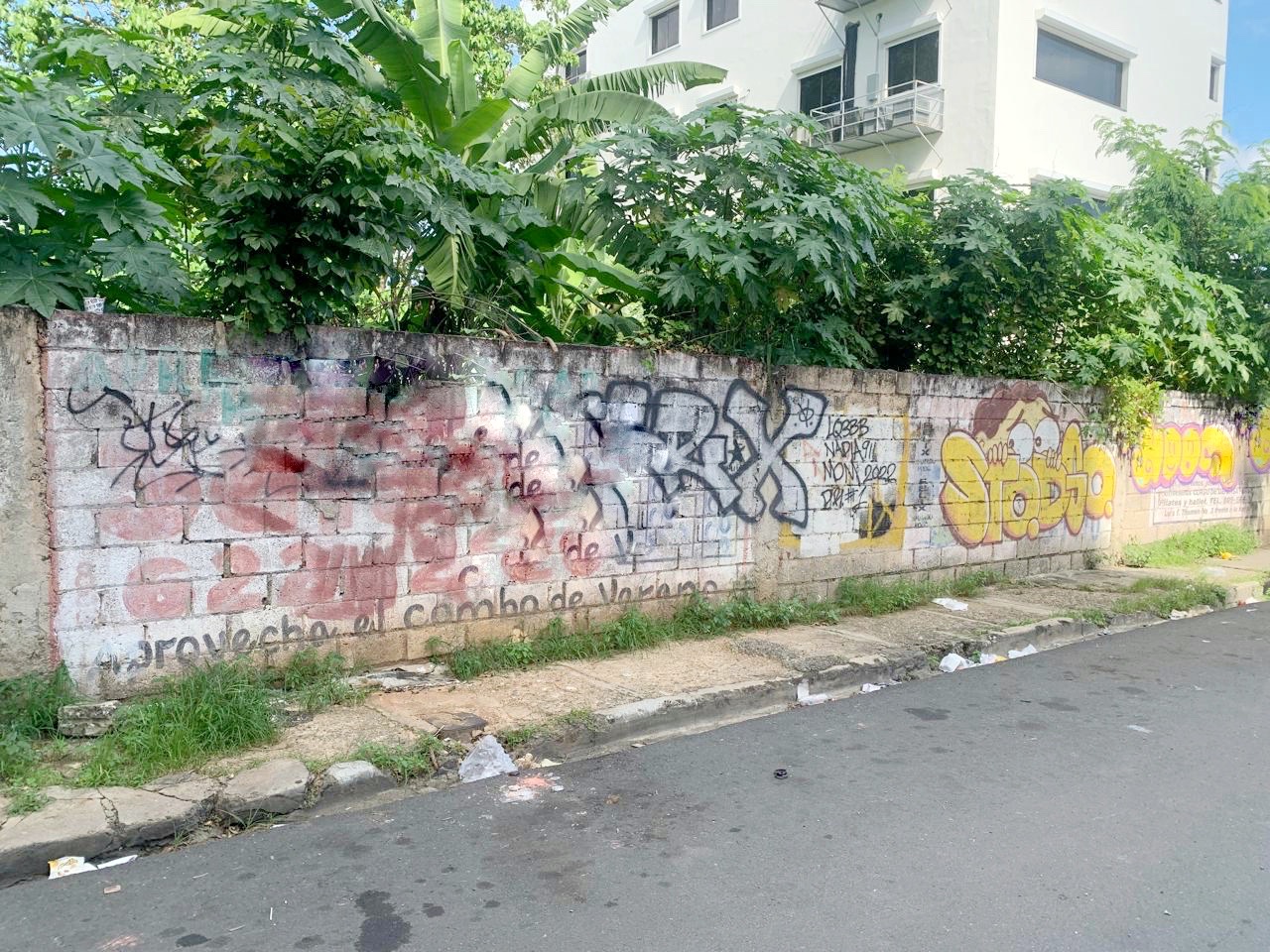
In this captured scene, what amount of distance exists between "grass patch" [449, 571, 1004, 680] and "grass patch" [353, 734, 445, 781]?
123 cm

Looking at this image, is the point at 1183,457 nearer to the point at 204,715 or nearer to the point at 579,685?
the point at 579,685

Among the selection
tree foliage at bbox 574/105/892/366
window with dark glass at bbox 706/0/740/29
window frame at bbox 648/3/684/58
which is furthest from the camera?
window frame at bbox 648/3/684/58

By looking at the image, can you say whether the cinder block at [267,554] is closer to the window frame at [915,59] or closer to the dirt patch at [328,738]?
the dirt patch at [328,738]

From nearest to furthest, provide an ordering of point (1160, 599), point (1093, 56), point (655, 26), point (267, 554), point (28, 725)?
point (28, 725) < point (267, 554) < point (1160, 599) < point (1093, 56) < point (655, 26)

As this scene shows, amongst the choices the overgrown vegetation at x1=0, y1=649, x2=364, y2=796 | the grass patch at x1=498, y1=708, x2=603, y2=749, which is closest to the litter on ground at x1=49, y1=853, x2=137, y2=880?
the overgrown vegetation at x1=0, y1=649, x2=364, y2=796

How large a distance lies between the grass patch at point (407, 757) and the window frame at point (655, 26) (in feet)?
76.6

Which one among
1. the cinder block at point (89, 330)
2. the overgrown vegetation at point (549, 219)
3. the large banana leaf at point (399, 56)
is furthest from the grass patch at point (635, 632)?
the large banana leaf at point (399, 56)

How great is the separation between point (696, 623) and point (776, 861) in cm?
363

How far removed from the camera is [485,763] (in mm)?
5004

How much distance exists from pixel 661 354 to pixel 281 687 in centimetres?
352

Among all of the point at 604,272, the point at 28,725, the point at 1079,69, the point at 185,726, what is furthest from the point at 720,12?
the point at 28,725

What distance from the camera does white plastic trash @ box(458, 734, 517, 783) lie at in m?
4.95

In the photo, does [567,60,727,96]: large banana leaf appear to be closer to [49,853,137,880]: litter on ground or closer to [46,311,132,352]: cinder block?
[46,311,132,352]: cinder block

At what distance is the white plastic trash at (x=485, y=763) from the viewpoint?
4945 mm
